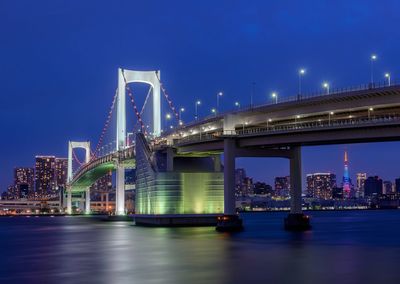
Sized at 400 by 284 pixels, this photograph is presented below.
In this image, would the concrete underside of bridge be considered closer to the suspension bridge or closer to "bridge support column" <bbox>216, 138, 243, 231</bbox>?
the suspension bridge

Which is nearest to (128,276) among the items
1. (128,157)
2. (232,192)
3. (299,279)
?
(299,279)

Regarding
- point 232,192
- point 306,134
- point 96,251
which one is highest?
point 306,134

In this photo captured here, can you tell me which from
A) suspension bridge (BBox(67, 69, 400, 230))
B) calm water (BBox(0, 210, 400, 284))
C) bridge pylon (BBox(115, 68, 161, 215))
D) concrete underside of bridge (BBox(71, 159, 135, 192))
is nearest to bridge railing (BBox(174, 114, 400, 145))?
suspension bridge (BBox(67, 69, 400, 230))

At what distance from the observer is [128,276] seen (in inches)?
1347

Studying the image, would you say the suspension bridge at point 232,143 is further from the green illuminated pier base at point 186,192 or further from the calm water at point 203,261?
the calm water at point 203,261

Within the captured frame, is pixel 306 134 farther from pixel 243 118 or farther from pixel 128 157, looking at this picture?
pixel 128 157

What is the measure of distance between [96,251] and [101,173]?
8470 cm

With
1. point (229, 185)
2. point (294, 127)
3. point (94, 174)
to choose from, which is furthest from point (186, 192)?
point (94, 174)

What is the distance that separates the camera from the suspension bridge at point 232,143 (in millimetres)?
53031

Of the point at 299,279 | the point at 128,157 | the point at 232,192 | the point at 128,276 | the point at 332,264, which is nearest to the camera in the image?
the point at 299,279

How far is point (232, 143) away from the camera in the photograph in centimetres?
6606

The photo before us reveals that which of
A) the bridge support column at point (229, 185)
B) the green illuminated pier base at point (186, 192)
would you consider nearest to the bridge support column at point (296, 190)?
the bridge support column at point (229, 185)

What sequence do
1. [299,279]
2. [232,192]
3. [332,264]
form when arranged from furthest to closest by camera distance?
[232,192] → [332,264] → [299,279]

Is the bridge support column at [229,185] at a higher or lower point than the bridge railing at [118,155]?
lower
